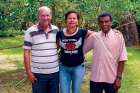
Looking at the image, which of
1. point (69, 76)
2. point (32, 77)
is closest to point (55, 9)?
point (69, 76)

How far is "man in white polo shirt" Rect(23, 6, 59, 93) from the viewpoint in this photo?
581cm

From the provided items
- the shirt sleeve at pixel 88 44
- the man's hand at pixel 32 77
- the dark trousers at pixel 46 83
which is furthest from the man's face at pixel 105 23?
the man's hand at pixel 32 77

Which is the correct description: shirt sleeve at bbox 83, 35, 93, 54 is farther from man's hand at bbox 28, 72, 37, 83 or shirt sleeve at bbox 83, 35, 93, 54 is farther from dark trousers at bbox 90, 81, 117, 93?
man's hand at bbox 28, 72, 37, 83

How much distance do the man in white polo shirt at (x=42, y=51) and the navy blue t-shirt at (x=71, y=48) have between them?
0.11 metres

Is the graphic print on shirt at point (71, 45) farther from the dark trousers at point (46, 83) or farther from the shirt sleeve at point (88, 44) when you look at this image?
the dark trousers at point (46, 83)

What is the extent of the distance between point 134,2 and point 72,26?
20.2ft

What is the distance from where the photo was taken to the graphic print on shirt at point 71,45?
19.1 ft

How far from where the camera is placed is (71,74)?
599cm

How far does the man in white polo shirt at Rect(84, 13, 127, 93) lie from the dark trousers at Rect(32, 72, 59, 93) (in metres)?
0.64

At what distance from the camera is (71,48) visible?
5816 mm

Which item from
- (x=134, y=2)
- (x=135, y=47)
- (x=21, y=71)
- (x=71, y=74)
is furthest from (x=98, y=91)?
(x=135, y=47)

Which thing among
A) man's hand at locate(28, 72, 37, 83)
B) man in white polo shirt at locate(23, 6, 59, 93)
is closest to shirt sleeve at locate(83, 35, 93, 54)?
man in white polo shirt at locate(23, 6, 59, 93)

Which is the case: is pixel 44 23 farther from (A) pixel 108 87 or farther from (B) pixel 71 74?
(A) pixel 108 87

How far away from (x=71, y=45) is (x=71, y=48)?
0.16ft
